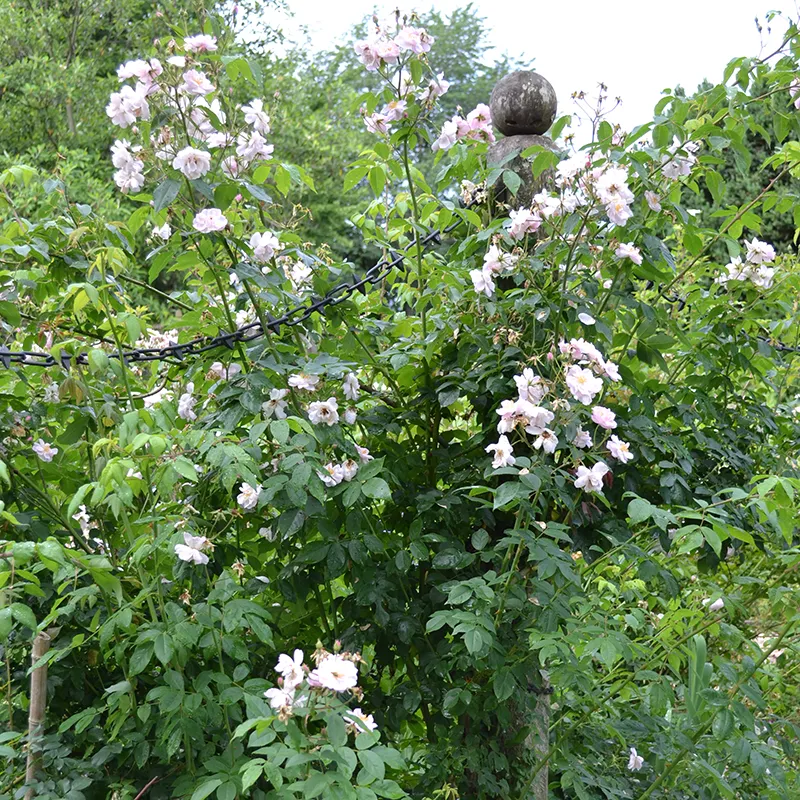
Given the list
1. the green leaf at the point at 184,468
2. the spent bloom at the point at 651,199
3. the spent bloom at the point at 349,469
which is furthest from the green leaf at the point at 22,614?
the spent bloom at the point at 651,199

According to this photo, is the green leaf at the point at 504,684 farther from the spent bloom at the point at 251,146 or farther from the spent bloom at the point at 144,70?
the spent bloom at the point at 144,70

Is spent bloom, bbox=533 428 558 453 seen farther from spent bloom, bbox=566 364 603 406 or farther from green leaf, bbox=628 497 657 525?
green leaf, bbox=628 497 657 525

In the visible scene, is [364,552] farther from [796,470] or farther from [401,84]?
[796,470]

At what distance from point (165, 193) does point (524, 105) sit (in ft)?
3.69

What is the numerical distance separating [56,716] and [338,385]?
101 centimetres

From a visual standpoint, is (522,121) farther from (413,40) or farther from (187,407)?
(187,407)

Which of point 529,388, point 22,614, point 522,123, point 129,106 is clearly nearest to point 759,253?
point 522,123

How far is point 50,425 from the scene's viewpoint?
252 cm

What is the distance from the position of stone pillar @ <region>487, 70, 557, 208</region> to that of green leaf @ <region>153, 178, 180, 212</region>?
38.1 inches

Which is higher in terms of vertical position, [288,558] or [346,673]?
[346,673]

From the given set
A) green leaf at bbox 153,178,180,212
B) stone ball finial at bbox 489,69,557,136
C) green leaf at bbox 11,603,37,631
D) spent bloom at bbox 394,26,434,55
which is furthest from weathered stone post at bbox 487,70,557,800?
green leaf at bbox 11,603,37,631

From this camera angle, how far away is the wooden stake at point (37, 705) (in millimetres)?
2078

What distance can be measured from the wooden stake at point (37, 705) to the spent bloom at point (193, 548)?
36 centimetres

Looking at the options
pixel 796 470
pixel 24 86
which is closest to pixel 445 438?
pixel 796 470
